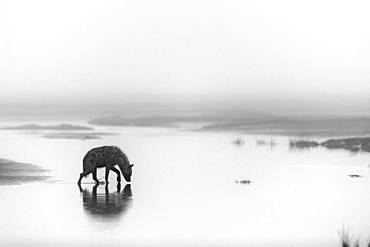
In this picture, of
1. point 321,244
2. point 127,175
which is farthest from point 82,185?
point 321,244

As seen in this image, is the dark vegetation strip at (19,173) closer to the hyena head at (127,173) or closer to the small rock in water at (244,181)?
A: the hyena head at (127,173)

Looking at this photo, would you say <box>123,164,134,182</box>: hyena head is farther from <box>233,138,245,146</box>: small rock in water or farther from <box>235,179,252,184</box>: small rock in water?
<box>233,138,245,146</box>: small rock in water

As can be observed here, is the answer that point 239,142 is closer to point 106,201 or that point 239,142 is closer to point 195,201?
point 195,201

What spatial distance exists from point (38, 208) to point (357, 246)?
5.91 metres

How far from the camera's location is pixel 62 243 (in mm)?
12555

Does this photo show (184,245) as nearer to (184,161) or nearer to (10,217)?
(10,217)

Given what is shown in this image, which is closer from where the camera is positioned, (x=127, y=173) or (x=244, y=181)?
(x=127, y=173)

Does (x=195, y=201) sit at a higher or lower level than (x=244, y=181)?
lower

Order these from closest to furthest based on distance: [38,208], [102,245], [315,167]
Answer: [102,245], [38,208], [315,167]

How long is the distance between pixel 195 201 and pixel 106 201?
1584 millimetres

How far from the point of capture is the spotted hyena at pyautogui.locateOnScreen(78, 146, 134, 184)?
19.2 metres

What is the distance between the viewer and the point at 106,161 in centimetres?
1922

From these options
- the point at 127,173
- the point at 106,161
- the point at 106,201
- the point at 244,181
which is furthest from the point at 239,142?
the point at 106,201

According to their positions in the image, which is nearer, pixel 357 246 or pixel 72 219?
pixel 357 246
